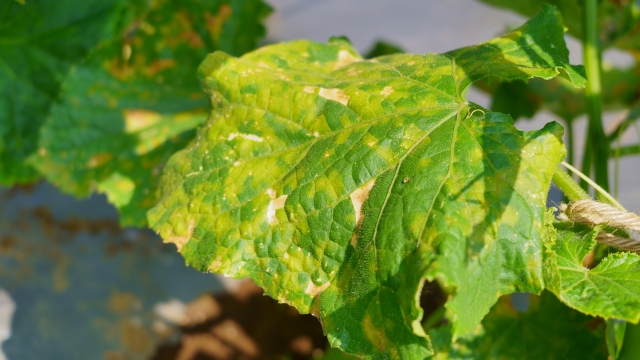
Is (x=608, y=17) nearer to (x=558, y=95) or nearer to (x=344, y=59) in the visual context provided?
(x=558, y=95)

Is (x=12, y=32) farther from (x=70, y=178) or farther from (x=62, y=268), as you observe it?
(x=62, y=268)

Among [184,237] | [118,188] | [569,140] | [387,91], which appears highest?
[387,91]

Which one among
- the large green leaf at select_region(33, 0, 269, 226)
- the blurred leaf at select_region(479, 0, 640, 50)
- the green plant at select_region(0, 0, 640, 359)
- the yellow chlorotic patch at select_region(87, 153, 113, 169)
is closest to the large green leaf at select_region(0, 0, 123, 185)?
the large green leaf at select_region(33, 0, 269, 226)

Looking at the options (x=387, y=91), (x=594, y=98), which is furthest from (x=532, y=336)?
(x=387, y=91)

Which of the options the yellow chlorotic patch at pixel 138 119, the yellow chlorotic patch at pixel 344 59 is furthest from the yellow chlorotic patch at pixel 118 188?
the yellow chlorotic patch at pixel 344 59

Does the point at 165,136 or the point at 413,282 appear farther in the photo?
the point at 165,136

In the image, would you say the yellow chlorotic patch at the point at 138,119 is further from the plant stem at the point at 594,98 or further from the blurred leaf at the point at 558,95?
the plant stem at the point at 594,98

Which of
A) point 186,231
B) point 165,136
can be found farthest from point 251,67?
point 165,136
